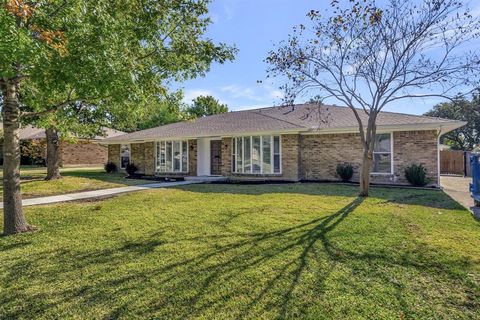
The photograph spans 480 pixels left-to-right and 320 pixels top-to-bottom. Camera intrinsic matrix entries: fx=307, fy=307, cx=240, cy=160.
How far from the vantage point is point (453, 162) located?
23578 millimetres

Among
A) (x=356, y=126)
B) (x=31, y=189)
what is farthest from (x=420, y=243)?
(x=31, y=189)

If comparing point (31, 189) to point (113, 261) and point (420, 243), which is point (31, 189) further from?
point (420, 243)

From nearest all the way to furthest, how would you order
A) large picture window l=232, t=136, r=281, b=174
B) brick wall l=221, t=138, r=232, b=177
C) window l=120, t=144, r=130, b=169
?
large picture window l=232, t=136, r=281, b=174
brick wall l=221, t=138, r=232, b=177
window l=120, t=144, r=130, b=169

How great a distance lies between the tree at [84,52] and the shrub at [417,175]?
10.2 meters

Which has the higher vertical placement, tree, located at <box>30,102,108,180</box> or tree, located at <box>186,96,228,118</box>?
tree, located at <box>186,96,228,118</box>

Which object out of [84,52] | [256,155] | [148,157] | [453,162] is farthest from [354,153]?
[453,162]

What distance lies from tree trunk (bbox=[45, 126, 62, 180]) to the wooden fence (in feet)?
87.6

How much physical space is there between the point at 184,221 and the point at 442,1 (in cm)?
937

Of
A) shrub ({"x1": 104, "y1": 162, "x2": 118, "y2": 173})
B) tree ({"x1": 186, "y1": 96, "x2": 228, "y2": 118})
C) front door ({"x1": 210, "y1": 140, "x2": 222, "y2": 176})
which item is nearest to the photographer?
front door ({"x1": 210, "y1": 140, "x2": 222, "y2": 176})

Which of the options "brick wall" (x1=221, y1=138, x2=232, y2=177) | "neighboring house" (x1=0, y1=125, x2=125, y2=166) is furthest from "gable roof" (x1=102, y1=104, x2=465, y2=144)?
"neighboring house" (x1=0, y1=125, x2=125, y2=166)

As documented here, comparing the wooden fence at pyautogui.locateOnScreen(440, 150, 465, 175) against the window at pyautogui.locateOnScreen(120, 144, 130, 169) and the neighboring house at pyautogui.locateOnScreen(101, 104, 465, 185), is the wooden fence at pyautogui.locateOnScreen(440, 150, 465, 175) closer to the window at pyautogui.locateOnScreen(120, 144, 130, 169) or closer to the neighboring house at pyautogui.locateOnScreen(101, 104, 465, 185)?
the neighboring house at pyautogui.locateOnScreen(101, 104, 465, 185)

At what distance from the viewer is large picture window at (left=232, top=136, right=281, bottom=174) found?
52.4 ft

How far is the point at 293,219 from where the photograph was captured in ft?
24.0

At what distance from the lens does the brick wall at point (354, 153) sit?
13.3 meters
